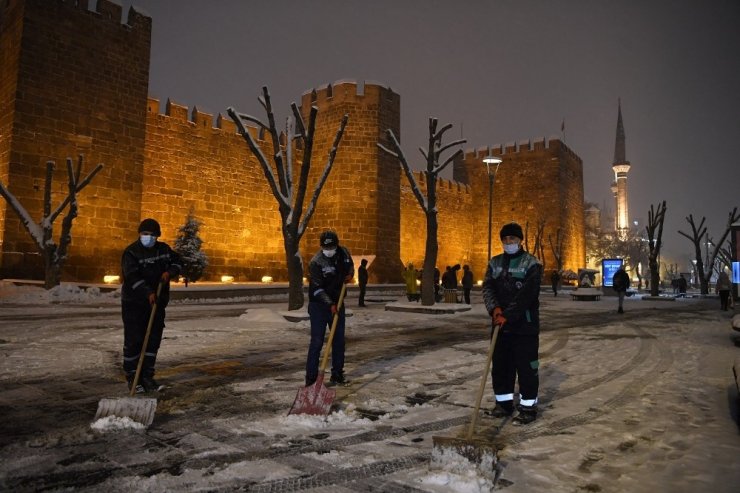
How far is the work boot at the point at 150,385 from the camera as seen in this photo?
416cm

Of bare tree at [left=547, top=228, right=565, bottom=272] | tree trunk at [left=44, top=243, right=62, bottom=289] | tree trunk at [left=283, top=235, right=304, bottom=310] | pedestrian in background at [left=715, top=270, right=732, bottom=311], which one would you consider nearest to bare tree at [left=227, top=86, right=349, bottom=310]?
tree trunk at [left=283, top=235, right=304, bottom=310]

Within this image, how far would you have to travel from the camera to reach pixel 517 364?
363 centimetres

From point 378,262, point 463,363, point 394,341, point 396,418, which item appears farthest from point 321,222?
point 396,418

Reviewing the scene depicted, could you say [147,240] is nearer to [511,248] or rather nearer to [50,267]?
[511,248]

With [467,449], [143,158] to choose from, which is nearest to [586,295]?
[143,158]

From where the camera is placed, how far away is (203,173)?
19891mm

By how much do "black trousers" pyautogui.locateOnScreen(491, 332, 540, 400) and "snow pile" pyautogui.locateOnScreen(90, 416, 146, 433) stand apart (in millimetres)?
2496

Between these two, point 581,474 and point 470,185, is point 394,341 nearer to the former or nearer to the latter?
point 581,474

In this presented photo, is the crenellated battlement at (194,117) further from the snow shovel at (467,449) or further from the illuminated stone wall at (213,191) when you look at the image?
the snow shovel at (467,449)

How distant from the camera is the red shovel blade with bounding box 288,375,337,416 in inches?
135

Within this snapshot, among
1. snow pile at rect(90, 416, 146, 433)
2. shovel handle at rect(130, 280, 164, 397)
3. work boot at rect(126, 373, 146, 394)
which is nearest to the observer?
snow pile at rect(90, 416, 146, 433)

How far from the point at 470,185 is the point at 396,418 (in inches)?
1277

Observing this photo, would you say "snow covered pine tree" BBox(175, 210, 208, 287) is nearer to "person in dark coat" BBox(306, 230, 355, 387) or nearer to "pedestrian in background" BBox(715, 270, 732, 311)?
"person in dark coat" BBox(306, 230, 355, 387)

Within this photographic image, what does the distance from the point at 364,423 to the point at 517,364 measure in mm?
1211
